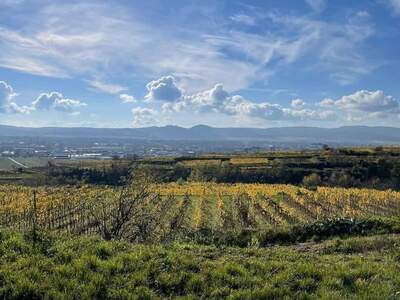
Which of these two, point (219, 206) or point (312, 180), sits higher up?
point (312, 180)

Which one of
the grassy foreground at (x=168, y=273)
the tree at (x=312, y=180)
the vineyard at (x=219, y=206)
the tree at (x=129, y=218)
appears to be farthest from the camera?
the tree at (x=312, y=180)

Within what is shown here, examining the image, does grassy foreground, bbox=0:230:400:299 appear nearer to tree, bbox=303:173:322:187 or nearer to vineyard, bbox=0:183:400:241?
vineyard, bbox=0:183:400:241

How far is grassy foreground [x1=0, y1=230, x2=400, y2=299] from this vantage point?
23.7 ft

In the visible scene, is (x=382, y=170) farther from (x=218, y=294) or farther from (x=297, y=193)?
(x=218, y=294)

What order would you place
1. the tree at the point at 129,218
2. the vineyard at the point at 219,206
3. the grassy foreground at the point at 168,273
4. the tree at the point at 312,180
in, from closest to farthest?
1. the grassy foreground at the point at 168,273
2. the tree at the point at 129,218
3. the vineyard at the point at 219,206
4. the tree at the point at 312,180

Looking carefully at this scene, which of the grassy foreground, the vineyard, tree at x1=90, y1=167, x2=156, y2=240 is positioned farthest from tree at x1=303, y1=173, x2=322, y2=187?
the grassy foreground

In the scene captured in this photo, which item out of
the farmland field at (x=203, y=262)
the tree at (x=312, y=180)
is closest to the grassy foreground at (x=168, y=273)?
the farmland field at (x=203, y=262)

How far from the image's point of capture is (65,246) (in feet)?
30.1

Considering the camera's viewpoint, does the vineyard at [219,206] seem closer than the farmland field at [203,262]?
No

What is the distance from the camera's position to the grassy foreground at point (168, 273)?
723 cm

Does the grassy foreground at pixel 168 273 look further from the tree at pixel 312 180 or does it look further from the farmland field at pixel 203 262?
the tree at pixel 312 180

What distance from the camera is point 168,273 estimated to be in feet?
26.1

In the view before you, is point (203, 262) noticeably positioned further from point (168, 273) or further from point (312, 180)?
point (312, 180)

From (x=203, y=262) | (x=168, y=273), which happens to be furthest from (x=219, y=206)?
(x=168, y=273)
